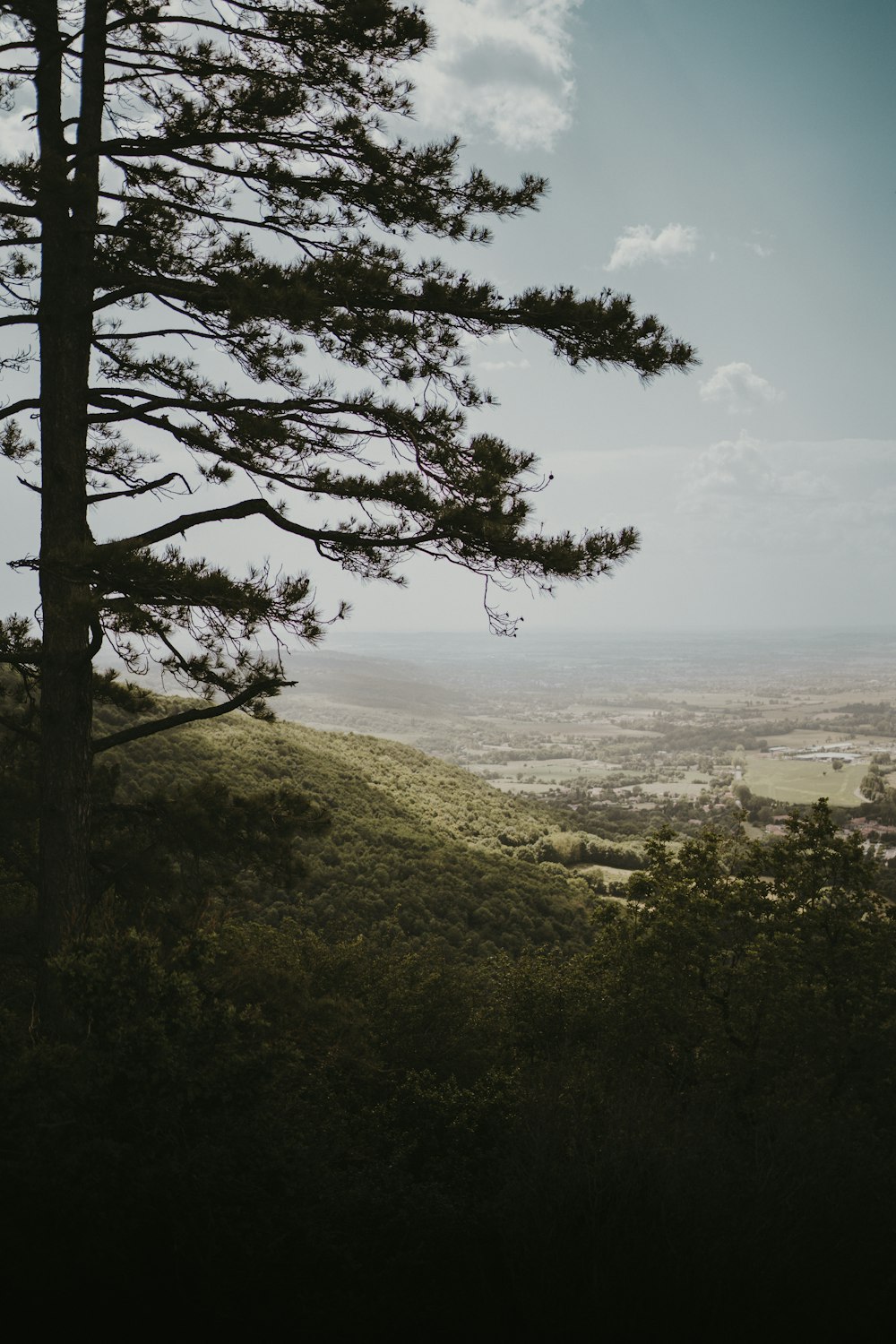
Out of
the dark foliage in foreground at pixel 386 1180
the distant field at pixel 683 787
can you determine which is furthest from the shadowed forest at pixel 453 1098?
the distant field at pixel 683 787

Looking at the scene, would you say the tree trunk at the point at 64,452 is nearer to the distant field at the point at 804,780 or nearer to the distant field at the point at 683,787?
the distant field at the point at 804,780

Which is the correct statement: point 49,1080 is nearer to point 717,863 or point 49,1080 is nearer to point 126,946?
point 126,946

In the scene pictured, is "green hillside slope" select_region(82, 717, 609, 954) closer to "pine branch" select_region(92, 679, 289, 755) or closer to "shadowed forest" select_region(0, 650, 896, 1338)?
"shadowed forest" select_region(0, 650, 896, 1338)

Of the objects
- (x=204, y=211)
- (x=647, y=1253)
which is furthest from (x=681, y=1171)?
(x=204, y=211)

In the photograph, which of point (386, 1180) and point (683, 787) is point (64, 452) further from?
point (683, 787)

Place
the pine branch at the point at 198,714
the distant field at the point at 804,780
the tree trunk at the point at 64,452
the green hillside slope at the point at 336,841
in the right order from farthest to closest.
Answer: the distant field at the point at 804,780
the green hillside slope at the point at 336,841
the pine branch at the point at 198,714
the tree trunk at the point at 64,452
